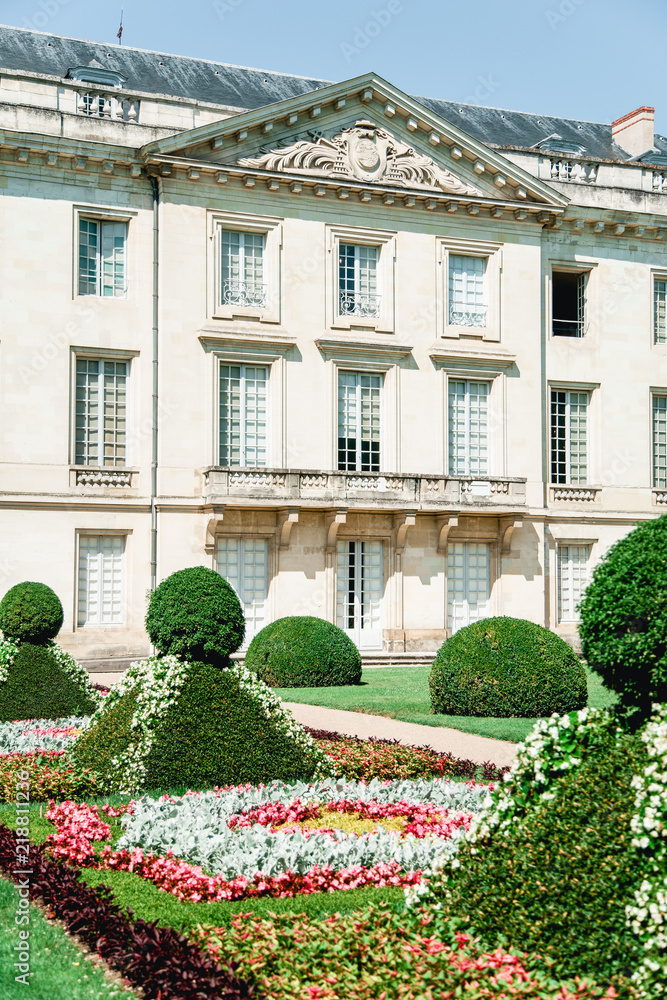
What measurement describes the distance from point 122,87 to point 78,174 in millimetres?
3961

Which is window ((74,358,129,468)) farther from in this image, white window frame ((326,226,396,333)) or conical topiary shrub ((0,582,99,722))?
conical topiary shrub ((0,582,99,722))

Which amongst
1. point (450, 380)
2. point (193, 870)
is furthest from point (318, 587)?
point (193, 870)

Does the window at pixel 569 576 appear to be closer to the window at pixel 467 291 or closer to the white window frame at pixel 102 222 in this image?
the window at pixel 467 291

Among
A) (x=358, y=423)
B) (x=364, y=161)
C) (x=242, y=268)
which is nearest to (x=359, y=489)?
(x=358, y=423)

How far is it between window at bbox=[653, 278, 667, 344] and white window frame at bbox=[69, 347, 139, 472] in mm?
15475

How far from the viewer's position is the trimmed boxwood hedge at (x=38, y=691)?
15242 millimetres

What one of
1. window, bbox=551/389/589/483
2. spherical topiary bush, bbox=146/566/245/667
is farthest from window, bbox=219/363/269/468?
spherical topiary bush, bbox=146/566/245/667

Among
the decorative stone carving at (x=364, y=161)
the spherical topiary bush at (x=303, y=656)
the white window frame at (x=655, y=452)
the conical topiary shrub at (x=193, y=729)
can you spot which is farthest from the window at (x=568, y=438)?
the conical topiary shrub at (x=193, y=729)

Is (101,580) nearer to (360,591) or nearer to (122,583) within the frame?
(122,583)

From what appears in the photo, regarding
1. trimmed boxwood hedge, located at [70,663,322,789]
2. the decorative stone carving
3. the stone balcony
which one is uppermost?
the decorative stone carving

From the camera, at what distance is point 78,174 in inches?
1033

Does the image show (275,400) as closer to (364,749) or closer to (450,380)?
(450,380)

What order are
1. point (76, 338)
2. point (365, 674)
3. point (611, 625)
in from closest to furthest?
point (611, 625)
point (365, 674)
point (76, 338)

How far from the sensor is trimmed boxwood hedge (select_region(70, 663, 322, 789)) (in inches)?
405
